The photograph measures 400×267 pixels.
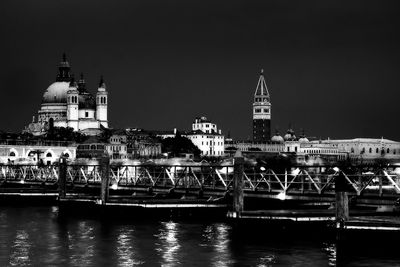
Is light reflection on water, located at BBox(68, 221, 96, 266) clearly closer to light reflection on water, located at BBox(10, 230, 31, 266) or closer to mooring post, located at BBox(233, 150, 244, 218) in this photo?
light reflection on water, located at BBox(10, 230, 31, 266)

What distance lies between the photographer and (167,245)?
1839 inches

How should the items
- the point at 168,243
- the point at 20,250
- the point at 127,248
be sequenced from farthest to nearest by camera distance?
1. the point at 168,243
2. the point at 127,248
3. the point at 20,250

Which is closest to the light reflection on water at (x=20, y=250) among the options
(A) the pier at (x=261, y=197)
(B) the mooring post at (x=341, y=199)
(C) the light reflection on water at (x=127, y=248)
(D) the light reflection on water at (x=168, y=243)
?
(C) the light reflection on water at (x=127, y=248)

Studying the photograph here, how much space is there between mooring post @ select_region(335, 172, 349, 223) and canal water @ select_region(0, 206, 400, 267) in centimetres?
155

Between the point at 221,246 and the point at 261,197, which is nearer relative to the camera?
the point at 221,246

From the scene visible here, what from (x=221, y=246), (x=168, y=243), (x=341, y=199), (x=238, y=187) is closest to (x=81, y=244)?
(x=168, y=243)

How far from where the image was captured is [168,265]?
133ft

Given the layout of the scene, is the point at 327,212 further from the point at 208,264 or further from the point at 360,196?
the point at 208,264

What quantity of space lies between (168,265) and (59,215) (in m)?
25.1

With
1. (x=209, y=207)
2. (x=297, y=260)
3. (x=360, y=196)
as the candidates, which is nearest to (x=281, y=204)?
(x=209, y=207)

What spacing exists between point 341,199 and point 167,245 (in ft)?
34.0

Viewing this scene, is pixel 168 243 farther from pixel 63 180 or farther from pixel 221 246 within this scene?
pixel 63 180

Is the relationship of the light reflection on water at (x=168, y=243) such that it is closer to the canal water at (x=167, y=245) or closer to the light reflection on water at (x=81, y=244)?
the canal water at (x=167, y=245)

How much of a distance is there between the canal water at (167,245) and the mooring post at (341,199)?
5.08 ft
